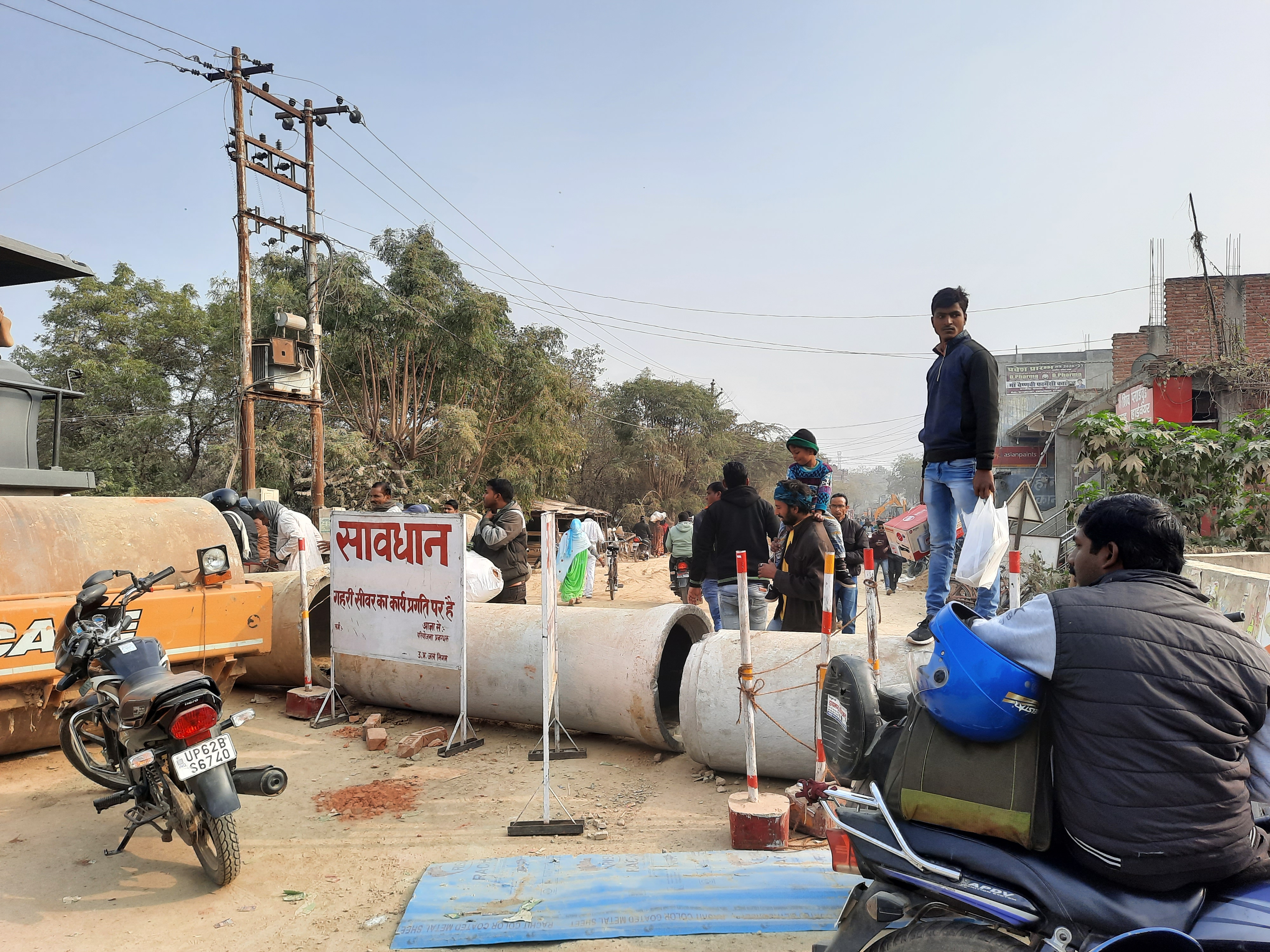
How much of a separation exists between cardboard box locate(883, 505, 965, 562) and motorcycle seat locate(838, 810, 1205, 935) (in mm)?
16100

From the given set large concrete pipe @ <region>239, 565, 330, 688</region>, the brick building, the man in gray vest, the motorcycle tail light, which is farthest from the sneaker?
the brick building

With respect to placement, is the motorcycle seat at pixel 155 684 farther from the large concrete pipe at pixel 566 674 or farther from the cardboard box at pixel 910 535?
the cardboard box at pixel 910 535

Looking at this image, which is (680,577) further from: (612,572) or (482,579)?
(482,579)

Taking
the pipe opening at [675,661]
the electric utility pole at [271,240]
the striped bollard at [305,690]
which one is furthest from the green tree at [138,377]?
the pipe opening at [675,661]

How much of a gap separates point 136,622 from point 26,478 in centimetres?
194

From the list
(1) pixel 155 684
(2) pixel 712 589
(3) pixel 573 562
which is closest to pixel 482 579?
(2) pixel 712 589

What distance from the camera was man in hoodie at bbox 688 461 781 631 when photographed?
21.6 ft

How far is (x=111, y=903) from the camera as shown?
3.61 meters

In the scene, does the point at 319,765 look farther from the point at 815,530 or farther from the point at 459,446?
the point at 459,446

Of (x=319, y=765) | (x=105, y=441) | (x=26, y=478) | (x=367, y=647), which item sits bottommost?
(x=319, y=765)

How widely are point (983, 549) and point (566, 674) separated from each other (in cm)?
309

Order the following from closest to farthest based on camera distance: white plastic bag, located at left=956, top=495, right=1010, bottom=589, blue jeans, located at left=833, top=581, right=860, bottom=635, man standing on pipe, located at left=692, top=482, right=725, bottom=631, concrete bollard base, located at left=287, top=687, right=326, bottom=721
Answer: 1. white plastic bag, located at left=956, top=495, right=1010, bottom=589
2. concrete bollard base, located at left=287, top=687, right=326, bottom=721
3. man standing on pipe, located at left=692, top=482, right=725, bottom=631
4. blue jeans, located at left=833, top=581, right=860, bottom=635

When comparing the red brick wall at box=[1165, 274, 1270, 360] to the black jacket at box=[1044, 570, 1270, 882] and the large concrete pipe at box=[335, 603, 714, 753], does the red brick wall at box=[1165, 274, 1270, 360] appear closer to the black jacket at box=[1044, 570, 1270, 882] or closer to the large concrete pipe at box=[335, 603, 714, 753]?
the large concrete pipe at box=[335, 603, 714, 753]

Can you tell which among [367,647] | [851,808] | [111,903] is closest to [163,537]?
[367,647]
